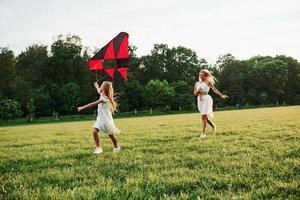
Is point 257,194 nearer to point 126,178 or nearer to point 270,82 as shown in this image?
point 126,178

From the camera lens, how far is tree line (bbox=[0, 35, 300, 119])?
243 feet

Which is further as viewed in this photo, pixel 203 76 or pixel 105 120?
pixel 203 76

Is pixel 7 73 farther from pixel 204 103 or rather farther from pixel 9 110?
pixel 204 103

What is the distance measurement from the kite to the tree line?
55898 mm

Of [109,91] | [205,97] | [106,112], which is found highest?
[109,91]

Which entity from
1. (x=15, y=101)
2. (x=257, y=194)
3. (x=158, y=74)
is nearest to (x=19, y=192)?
(x=257, y=194)

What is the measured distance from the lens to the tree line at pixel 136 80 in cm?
7419

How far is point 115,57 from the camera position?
884 cm

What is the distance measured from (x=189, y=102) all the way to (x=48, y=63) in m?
37.9

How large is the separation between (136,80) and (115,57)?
76.9m

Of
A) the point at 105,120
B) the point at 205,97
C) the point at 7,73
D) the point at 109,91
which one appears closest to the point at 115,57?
the point at 109,91

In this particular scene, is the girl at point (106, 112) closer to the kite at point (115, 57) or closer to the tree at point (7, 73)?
the kite at point (115, 57)

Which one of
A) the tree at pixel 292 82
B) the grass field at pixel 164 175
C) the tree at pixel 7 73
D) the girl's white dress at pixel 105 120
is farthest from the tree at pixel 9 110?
the tree at pixel 292 82

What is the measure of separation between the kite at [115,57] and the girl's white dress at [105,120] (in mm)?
1058
